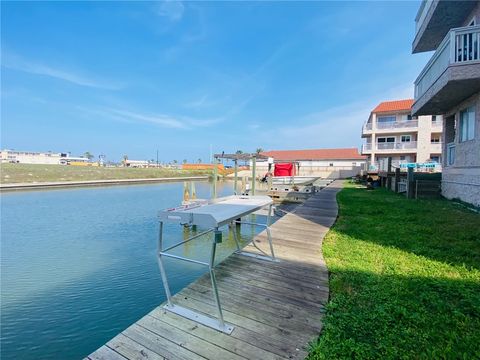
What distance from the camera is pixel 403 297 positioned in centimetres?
298

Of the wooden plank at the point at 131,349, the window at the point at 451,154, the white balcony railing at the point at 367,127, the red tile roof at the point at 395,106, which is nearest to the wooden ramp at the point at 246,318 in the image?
the wooden plank at the point at 131,349

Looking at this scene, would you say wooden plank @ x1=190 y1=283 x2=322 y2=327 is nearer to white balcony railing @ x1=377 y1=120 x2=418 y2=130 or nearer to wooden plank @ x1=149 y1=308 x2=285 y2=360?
wooden plank @ x1=149 y1=308 x2=285 y2=360

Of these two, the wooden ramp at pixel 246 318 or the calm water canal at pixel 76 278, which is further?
the calm water canal at pixel 76 278

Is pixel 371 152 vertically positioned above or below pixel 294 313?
above

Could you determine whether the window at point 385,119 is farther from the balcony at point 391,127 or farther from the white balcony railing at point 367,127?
the white balcony railing at point 367,127

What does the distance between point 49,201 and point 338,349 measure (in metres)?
17.3

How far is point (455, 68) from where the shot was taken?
7191mm

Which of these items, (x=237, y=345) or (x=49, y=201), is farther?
(x=49, y=201)

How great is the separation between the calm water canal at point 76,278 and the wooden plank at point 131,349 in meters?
1.53

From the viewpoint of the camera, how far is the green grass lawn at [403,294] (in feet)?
7.13

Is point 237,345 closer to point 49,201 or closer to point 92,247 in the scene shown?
point 92,247

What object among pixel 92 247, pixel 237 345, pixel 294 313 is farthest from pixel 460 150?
pixel 92 247

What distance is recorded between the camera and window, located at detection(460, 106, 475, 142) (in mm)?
8576

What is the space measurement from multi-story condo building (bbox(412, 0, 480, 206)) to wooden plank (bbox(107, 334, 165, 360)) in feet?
32.5
